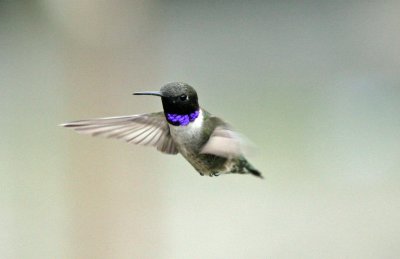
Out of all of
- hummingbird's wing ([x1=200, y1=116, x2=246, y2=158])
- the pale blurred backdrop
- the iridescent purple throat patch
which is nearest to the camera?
hummingbird's wing ([x1=200, y1=116, x2=246, y2=158])

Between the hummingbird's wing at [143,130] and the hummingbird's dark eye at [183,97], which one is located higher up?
the hummingbird's dark eye at [183,97]

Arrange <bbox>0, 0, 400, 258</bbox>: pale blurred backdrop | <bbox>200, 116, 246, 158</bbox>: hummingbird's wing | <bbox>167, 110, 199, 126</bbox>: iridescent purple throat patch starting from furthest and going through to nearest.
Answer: <bbox>0, 0, 400, 258</bbox>: pale blurred backdrop → <bbox>167, 110, 199, 126</bbox>: iridescent purple throat patch → <bbox>200, 116, 246, 158</bbox>: hummingbird's wing

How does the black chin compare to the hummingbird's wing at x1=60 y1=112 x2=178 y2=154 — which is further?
the hummingbird's wing at x1=60 y1=112 x2=178 y2=154

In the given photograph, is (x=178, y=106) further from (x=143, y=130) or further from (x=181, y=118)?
(x=143, y=130)

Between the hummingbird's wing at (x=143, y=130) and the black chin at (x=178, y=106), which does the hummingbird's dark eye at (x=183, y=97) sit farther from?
the hummingbird's wing at (x=143, y=130)

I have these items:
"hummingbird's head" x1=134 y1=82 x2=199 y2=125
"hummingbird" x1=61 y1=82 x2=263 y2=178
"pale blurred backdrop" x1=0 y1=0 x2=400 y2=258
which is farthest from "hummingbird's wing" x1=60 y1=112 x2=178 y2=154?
"pale blurred backdrop" x1=0 y1=0 x2=400 y2=258

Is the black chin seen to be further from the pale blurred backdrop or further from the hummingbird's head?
the pale blurred backdrop

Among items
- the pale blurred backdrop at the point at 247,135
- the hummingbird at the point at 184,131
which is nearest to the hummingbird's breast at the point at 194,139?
the hummingbird at the point at 184,131
